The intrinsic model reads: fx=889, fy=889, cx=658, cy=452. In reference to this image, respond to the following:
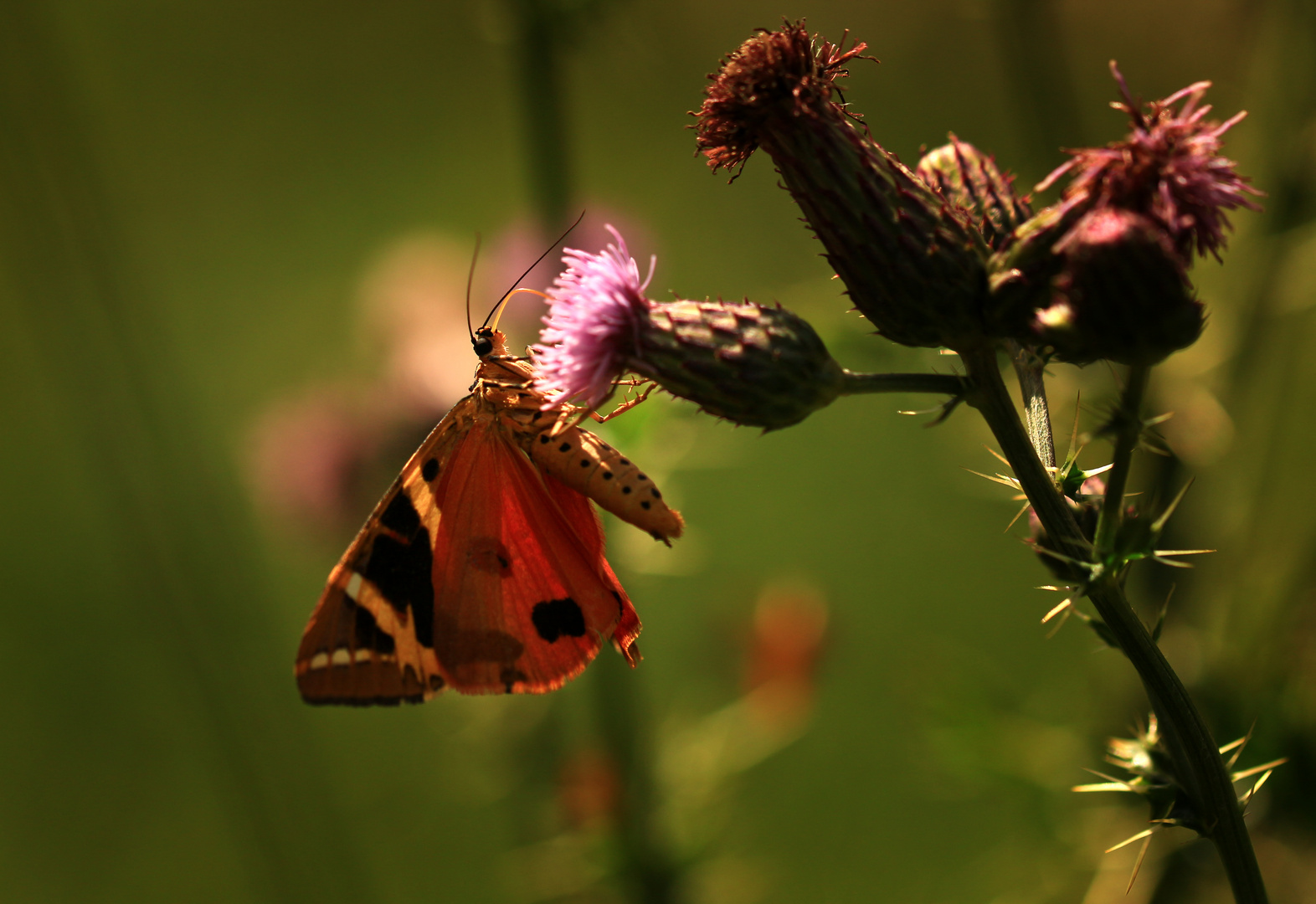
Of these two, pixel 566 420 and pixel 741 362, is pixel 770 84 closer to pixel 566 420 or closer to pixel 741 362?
pixel 741 362

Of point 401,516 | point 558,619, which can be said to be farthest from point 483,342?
point 558,619

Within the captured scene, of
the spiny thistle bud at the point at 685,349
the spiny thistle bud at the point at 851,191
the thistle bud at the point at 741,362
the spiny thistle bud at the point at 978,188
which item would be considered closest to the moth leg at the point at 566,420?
the spiny thistle bud at the point at 685,349

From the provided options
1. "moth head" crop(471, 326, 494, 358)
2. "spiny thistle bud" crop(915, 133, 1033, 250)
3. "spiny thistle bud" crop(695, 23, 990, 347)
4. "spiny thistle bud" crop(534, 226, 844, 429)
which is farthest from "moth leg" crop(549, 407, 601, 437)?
"spiny thistle bud" crop(915, 133, 1033, 250)

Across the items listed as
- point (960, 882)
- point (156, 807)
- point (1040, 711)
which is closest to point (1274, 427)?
point (1040, 711)

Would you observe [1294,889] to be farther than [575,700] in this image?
No

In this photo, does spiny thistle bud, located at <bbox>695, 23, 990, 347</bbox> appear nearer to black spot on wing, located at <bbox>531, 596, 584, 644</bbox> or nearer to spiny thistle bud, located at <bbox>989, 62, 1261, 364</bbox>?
spiny thistle bud, located at <bbox>989, 62, 1261, 364</bbox>

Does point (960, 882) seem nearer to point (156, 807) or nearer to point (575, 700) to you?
point (575, 700)
